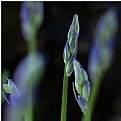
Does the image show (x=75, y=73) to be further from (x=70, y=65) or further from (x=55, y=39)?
(x=55, y=39)

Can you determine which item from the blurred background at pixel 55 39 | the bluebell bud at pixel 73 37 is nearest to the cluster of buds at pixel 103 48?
the bluebell bud at pixel 73 37

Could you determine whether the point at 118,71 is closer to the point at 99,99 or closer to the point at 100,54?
the point at 99,99

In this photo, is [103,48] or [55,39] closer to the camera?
[103,48]

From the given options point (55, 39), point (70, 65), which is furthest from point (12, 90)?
point (55, 39)

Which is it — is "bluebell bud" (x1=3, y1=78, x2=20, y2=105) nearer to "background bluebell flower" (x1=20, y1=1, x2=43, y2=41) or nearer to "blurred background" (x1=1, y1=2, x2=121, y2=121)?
"background bluebell flower" (x1=20, y1=1, x2=43, y2=41)

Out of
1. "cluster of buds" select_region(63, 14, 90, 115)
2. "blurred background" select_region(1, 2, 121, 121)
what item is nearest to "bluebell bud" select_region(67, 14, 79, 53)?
"cluster of buds" select_region(63, 14, 90, 115)

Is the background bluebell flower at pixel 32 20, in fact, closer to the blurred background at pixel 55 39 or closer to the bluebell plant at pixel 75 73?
the bluebell plant at pixel 75 73

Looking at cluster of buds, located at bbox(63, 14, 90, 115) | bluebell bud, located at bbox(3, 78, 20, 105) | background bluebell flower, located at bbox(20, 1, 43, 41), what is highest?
background bluebell flower, located at bbox(20, 1, 43, 41)

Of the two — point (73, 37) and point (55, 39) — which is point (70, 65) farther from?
point (55, 39)

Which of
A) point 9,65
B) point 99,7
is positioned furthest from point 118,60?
point 9,65

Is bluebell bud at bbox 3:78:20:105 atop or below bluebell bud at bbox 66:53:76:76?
below

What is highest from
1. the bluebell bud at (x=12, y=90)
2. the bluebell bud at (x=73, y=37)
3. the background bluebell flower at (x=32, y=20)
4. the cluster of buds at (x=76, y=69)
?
the background bluebell flower at (x=32, y=20)
